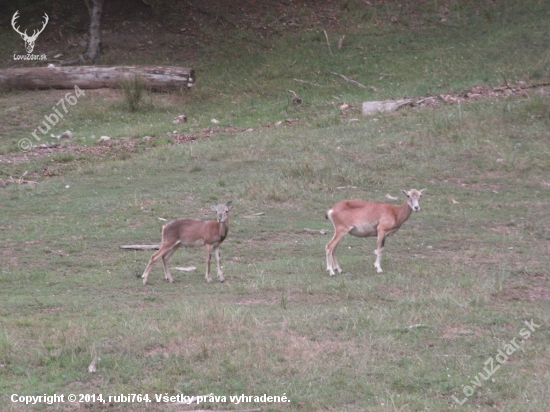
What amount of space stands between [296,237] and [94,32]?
50.1 feet

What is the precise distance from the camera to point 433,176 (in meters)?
16.1

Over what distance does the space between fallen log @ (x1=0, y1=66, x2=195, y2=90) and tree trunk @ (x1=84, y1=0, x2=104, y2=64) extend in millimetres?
2000

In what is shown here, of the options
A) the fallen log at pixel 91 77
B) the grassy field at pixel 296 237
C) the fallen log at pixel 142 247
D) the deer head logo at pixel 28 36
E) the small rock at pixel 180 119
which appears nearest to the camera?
the grassy field at pixel 296 237

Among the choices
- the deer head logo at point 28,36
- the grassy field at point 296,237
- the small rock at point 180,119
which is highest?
the grassy field at point 296,237

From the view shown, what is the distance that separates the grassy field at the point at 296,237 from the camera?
7.20 metres

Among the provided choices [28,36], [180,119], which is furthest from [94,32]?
[180,119]

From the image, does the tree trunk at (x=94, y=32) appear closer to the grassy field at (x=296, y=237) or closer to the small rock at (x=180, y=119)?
the grassy field at (x=296, y=237)

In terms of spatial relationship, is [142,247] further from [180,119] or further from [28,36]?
[28,36]

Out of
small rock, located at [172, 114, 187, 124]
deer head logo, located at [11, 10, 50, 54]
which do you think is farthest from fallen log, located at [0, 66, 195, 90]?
deer head logo, located at [11, 10, 50, 54]

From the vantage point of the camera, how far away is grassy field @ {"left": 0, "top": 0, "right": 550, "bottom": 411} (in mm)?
7203

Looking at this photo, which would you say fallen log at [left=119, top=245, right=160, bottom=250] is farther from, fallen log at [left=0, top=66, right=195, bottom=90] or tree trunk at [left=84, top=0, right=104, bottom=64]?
tree trunk at [left=84, top=0, right=104, bottom=64]

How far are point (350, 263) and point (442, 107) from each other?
9498mm

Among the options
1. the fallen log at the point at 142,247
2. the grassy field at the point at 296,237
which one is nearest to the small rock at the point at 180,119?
the grassy field at the point at 296,237

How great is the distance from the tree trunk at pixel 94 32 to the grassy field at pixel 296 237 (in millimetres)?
2767
